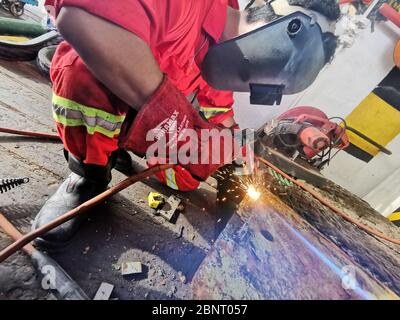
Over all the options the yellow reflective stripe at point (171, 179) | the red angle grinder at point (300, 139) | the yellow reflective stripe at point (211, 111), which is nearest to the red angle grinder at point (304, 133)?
the red angle grinder at point (300, 139)


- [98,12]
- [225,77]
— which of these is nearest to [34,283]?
[98,12]

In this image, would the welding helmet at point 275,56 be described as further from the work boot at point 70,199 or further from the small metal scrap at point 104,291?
the small metal scrap at point 104,291

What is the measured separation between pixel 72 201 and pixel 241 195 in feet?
3.58

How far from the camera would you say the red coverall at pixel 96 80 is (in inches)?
35.0

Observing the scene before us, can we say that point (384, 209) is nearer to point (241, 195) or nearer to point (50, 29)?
point (241, 195)

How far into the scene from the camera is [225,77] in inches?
61.0

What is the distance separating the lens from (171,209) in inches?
62.4

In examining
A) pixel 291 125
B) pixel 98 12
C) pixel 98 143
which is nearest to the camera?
pixel 98 12

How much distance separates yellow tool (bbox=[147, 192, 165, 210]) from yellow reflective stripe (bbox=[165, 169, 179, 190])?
6.0 inches

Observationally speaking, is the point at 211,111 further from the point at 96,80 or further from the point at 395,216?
the point at 395,216

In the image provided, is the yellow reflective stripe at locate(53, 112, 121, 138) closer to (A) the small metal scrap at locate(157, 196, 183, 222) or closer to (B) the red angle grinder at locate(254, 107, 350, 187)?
(A) the small metal scrap at locate(157, 196, 183, 222)

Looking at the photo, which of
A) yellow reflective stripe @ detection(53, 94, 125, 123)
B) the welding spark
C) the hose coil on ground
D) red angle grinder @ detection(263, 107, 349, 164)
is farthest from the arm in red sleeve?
red angle grinder @ detection(263, 107, 349, 164)

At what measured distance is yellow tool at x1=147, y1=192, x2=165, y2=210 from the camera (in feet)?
5.13

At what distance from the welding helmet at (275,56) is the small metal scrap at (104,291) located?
50.7 inches
